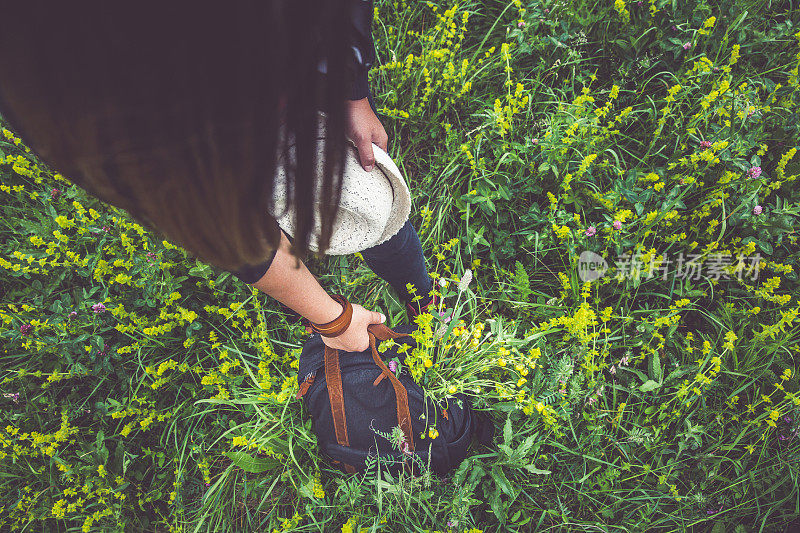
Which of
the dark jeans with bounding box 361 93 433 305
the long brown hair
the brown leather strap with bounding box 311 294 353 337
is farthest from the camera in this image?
the dark jeans with bounding box 361 93 433 305

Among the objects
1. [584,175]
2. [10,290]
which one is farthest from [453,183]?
[10,290]

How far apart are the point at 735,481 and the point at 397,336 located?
5.86 ft

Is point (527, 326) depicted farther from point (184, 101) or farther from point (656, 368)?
point (184, 101)

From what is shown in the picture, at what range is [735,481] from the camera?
1.79 m

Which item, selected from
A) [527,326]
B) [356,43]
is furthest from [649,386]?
[356,43]

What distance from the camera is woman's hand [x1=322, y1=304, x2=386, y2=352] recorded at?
1.52 meters

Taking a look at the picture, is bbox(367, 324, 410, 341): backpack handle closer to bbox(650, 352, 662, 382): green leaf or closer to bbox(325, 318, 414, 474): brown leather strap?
bbox(325, 318, 414, 474): brown leather strap

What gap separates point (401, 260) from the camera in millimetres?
1767

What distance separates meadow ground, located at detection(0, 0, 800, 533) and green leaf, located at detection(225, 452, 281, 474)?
0.04 ft

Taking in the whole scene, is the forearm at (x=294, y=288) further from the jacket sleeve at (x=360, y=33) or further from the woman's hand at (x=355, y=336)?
the jacket sleeve at (x=360, y=33)
